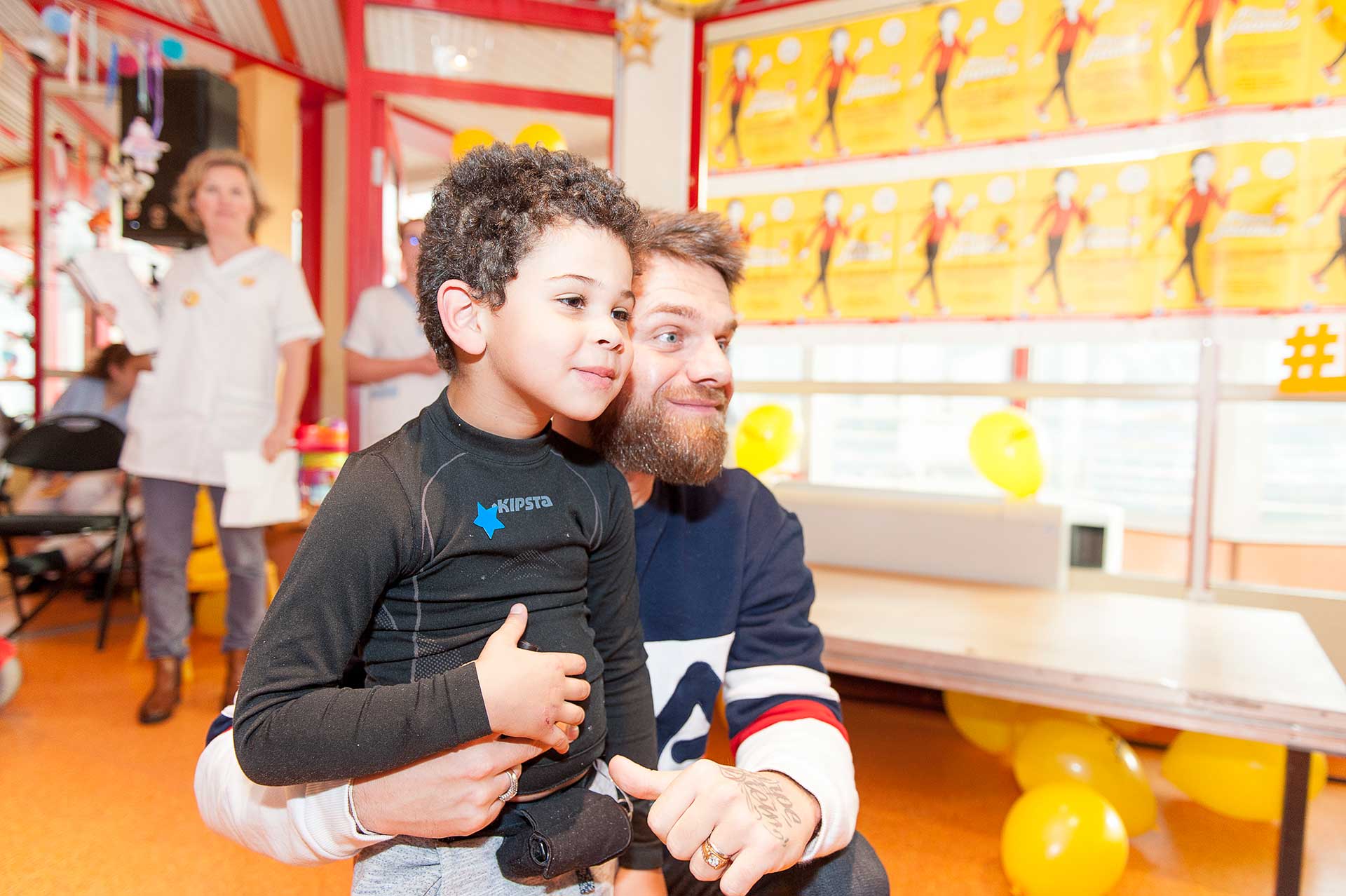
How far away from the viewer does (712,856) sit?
29.4 inches

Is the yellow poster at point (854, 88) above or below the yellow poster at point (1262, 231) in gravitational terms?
above

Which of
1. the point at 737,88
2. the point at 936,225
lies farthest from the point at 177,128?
the point at 936,225

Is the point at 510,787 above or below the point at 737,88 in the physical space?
below

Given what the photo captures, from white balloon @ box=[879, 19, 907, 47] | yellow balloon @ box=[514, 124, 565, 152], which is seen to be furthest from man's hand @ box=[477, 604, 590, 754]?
white balloon @ box=[879, 19, 907, 47]

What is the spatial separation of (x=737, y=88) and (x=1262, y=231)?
201 cm

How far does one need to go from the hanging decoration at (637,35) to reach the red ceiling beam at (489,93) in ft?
0.70

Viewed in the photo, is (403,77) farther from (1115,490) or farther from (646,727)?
(1115,490)

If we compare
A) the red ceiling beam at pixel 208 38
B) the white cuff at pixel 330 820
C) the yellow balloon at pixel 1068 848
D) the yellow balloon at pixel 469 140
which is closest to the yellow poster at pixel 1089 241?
the yellow balloon at pixel 1068 848

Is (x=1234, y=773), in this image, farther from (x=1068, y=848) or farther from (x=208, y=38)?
(x=208, y=38)

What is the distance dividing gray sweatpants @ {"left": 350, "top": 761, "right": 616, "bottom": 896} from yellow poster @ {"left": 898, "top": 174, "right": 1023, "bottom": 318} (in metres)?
2.66

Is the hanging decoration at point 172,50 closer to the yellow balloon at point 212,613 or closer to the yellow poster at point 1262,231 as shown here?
the yellow balloon at point 212,613

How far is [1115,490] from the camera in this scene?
425 centimetres

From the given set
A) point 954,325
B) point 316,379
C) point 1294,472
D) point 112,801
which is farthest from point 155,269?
point 1294,472

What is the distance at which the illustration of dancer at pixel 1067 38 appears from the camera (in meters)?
2.74
